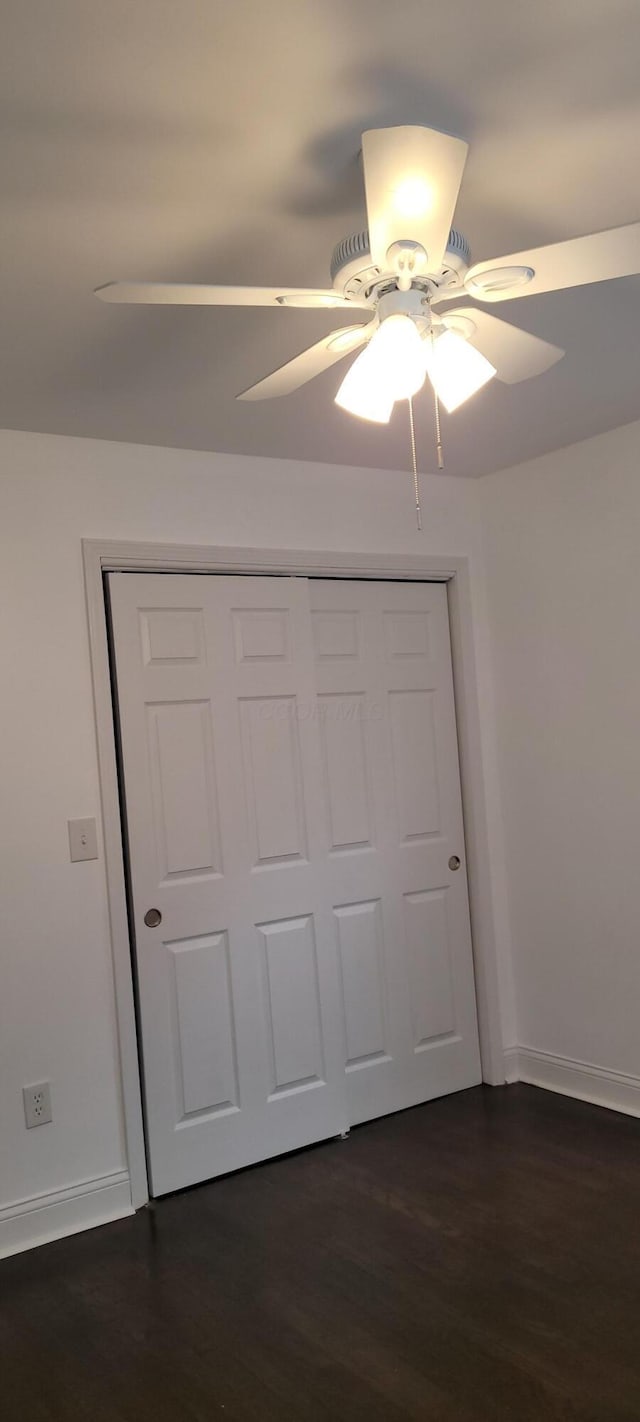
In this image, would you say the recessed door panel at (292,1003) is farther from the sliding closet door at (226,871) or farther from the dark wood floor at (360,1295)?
the dark wood floor at (360,1295)

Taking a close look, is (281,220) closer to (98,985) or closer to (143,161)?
(143,161)

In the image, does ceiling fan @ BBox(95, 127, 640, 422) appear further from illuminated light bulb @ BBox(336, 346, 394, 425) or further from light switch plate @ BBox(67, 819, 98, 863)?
light switch plate @ BBox(67, 819, 98, 863)

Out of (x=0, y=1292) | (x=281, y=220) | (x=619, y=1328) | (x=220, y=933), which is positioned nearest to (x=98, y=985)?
(x=220, y=933)

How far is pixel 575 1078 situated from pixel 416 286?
298 cm

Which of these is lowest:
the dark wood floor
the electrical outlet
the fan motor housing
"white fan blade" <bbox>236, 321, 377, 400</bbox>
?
the dark wood floor

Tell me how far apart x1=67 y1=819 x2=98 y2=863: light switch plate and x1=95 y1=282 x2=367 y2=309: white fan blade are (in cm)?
179

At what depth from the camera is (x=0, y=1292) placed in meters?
2.72

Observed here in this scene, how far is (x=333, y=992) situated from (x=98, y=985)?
89 centimetres

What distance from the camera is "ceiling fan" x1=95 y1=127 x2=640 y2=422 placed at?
1.49m

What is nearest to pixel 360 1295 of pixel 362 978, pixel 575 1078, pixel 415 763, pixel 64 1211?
pixel 64 1211

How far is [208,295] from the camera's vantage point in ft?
5.41

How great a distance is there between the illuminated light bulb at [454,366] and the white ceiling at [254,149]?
0.94ft

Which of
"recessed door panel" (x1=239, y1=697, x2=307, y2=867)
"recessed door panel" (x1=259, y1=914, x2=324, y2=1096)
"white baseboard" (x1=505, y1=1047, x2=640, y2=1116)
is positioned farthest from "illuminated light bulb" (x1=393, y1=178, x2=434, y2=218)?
"white baseboard" (x1=505, y1=1047, x2=640, y2=1116)

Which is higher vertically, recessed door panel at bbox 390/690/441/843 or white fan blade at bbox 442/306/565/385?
white fan blade at bbox 442/306/565/385
